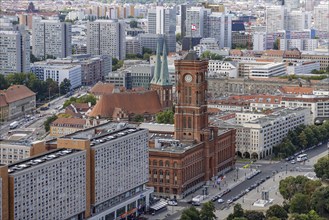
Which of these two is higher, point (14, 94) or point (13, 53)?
point (13, 53)

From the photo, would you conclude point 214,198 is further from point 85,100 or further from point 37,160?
point 85,100

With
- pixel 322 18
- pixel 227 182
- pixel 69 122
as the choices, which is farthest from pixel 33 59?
pixel 322 18

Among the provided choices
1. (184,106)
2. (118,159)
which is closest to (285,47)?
(184,106)

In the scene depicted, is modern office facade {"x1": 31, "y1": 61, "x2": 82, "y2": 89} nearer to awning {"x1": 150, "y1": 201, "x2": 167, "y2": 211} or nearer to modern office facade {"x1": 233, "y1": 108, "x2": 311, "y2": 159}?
modern office facade {"x1": 233, "y1": 108, "x2": 311, "y2": 159}

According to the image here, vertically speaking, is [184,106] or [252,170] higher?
[184,106]

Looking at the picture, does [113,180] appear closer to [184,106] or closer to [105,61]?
[184,106]

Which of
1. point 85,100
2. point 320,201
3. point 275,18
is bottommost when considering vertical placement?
point 320,201
